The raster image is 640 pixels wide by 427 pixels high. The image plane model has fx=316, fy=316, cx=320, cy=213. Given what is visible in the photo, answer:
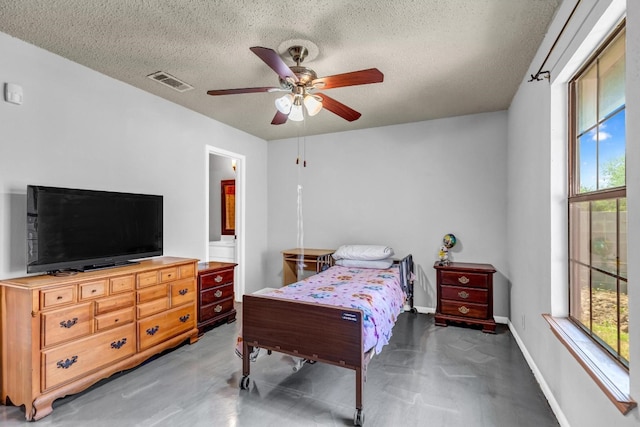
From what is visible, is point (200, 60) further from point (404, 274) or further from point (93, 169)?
point (404, 274)

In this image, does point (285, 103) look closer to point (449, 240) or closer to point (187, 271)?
point (187, 271)

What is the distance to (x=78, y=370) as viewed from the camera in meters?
2.23

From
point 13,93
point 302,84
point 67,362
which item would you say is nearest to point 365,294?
point 302,84

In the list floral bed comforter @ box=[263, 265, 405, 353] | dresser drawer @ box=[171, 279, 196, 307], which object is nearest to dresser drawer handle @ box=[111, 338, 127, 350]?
dresser drawer @ box=[171, 279, 196, 307]

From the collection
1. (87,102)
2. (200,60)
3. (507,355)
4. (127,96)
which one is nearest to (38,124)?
(87,102)

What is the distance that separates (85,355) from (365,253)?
2.90m

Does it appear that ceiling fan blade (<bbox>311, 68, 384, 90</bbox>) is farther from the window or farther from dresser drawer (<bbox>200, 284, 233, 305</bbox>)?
dresser drawer (<bbox>200, 284, 233, 305</bbox>)

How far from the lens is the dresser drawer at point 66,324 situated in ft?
6.81

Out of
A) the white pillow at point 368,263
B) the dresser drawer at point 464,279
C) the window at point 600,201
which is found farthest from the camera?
the white pillow at point 368,263

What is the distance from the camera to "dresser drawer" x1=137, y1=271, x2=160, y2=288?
268 cm

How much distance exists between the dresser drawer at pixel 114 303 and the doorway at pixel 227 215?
7.30 ft

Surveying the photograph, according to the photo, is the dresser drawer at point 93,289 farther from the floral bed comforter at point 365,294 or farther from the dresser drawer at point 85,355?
the floral bed comforter at point 365,294

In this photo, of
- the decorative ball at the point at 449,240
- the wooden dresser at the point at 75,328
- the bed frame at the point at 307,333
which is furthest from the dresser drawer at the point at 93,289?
the decorative ball at the point at 449,240

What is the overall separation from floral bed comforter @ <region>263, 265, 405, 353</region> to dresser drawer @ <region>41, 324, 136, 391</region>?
120 cm
